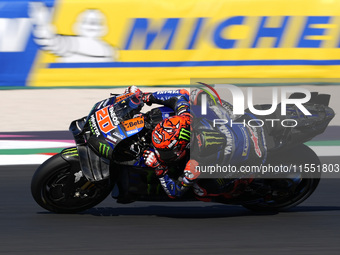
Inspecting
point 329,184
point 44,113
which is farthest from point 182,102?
point 44,113

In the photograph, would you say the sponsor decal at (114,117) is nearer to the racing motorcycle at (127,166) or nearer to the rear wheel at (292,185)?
the racing motorcycle at (127,166)

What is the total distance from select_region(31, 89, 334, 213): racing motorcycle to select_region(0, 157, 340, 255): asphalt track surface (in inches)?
7.2

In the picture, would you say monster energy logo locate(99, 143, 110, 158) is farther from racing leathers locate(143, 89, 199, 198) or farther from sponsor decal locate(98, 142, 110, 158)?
racing leathers locate(143, 89, 199, 198)

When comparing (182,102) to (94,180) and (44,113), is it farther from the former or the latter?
(44,113)

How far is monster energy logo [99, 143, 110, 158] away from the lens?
548 cm

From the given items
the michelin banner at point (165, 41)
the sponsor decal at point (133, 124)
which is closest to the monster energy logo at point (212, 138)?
the sponsor decal at point (133, 124)

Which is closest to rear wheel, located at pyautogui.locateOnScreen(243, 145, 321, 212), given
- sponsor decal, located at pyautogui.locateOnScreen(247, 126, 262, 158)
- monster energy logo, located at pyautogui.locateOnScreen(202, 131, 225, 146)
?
sponsor decal, located at pyautogui.locateOnScreen(247, 126, 262, 158)

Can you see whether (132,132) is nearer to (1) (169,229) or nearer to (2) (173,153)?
(2) (173,153)

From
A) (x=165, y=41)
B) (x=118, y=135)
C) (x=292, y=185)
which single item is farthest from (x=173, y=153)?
(x=165, y=41)

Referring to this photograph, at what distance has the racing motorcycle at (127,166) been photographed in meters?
5.56

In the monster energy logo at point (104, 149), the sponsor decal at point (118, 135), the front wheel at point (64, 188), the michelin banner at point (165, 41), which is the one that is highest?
the michelin banner at point (165, 41)

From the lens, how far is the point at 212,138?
549 cm

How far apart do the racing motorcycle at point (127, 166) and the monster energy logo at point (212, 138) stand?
0.38 m

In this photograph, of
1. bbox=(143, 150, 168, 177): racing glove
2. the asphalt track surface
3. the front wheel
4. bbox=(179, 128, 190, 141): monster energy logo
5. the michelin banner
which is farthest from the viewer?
the michelin banner
